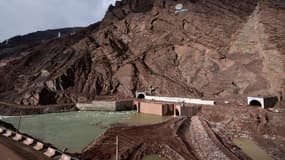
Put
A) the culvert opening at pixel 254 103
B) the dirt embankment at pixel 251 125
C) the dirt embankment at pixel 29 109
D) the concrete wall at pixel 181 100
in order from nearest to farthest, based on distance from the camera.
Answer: the dirt embankment at pixel 251 125 < the culvert opening at pixel 254 103 < the concrete wall at pixel 181 100 < the dirt embankment at pixel 29 109

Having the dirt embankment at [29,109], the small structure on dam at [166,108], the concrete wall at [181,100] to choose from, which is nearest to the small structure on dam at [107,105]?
the dirt embankment at [29,109]

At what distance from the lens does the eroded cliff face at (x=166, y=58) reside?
201ft

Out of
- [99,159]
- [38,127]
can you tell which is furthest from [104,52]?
[99,159]

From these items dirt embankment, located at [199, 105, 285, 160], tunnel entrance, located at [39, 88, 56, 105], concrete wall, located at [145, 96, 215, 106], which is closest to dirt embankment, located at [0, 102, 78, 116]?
tunnel entrance, located at [39, 88, 56, 105]

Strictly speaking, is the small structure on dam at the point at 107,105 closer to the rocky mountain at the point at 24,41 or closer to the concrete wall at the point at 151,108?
the concrete wall at the point at 151,108

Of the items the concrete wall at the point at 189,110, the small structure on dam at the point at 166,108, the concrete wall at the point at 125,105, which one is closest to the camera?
the concrete wall at the point at 189,110

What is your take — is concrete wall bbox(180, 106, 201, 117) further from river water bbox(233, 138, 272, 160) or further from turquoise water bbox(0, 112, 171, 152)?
river water bbox(233, 138, 272, 160)

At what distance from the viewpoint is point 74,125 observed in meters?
48.3

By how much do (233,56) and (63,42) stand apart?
52.1 meters

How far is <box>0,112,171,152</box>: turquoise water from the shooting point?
36.7m

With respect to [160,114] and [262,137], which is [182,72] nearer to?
[160,114]

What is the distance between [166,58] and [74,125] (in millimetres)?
35953

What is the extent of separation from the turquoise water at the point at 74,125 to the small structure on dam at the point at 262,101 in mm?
14682

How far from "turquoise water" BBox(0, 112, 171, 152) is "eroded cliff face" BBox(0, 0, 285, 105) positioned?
13.3m
